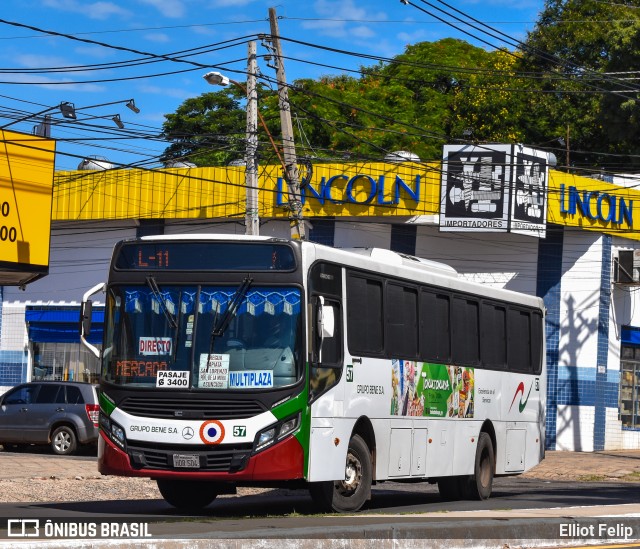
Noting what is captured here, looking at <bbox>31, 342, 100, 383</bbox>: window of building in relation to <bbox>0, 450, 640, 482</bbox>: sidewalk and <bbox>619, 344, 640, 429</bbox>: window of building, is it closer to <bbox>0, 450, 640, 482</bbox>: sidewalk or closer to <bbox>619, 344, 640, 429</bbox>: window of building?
<bbox>0, 450, 640, 482</bbox>: sidewalk

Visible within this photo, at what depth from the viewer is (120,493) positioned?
62.5ft

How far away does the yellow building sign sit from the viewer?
25.2 meters

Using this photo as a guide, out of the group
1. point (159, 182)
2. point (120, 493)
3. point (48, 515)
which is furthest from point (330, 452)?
point (159, 182)

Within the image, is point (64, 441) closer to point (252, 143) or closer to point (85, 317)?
point (252, 143)

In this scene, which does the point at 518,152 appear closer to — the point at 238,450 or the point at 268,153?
the point at 268,153

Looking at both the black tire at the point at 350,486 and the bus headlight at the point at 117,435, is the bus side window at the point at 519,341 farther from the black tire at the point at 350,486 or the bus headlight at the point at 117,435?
the bus headlight at the point at 117,435

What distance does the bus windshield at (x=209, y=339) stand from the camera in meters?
13.9

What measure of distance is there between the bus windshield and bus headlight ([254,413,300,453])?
0.42 m

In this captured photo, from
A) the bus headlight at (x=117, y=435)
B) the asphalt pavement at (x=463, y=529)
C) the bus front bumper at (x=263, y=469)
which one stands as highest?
the bus headlight at (x=117, y=435)

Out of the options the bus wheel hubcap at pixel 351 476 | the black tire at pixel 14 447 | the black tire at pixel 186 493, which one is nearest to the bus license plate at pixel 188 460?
the black tire at pixel 186 493

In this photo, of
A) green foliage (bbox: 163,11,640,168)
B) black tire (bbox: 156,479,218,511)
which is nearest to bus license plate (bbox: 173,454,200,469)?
black tire (bbox: 156,479,218,511)

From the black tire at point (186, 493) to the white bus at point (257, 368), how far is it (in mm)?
18

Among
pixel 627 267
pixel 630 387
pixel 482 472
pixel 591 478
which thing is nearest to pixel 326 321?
pixel 482 472

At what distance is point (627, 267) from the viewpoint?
36250 mm
